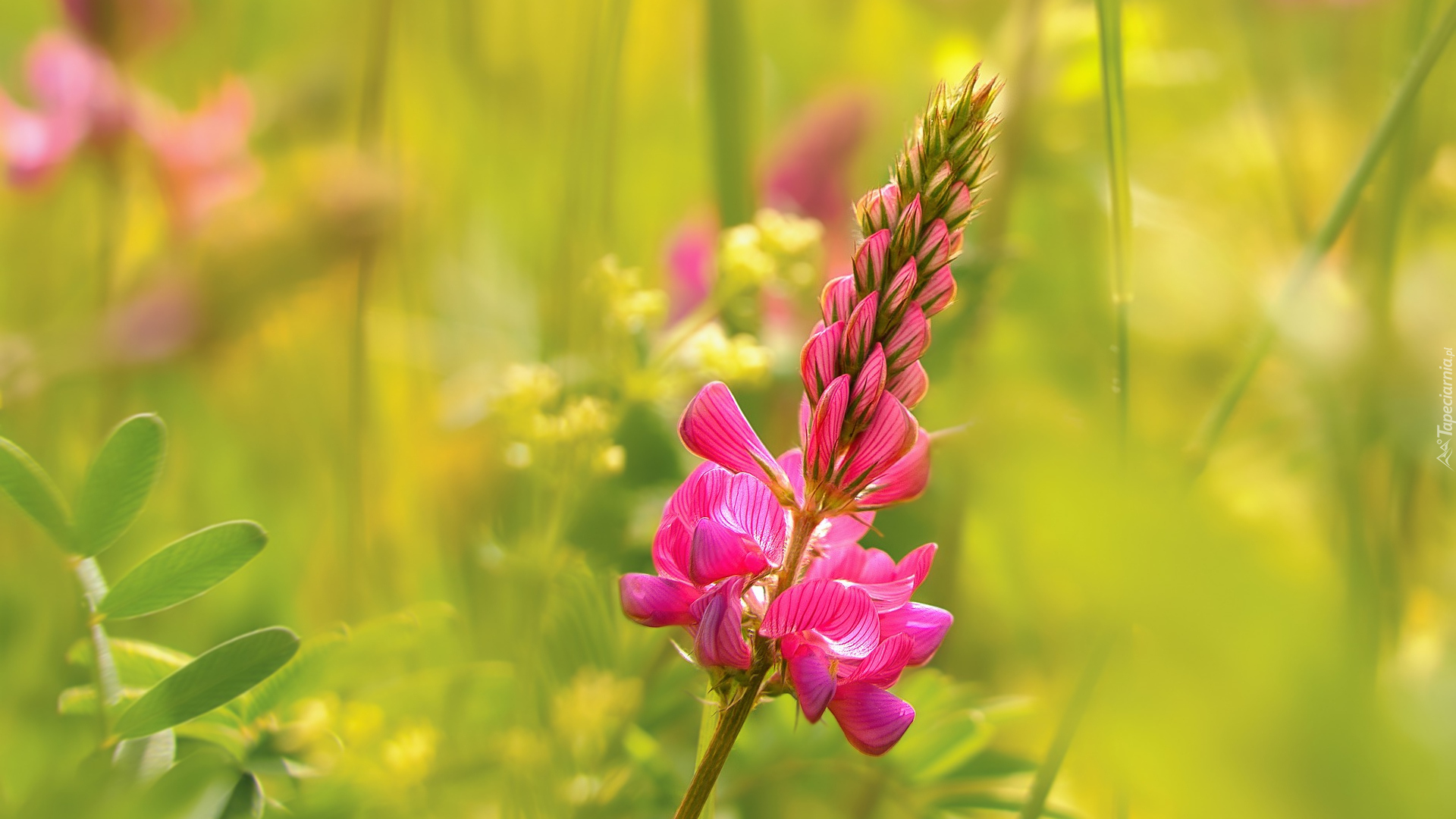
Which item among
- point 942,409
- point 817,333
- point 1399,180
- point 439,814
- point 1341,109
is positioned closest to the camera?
point 817,333

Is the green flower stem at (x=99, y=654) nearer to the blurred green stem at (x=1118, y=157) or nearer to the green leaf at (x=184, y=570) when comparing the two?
the green leaf at (x=184, y=570)

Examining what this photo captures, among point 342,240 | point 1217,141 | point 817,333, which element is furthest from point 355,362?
point 1217,141

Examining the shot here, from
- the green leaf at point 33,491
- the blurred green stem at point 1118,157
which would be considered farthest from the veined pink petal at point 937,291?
the green leaf at point 33,491

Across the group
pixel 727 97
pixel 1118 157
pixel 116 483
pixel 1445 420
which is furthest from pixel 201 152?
pixel 1445 420

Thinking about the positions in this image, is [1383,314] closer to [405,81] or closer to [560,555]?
[560,555]

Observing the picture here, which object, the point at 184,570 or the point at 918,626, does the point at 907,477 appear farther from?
the point at 184,570
